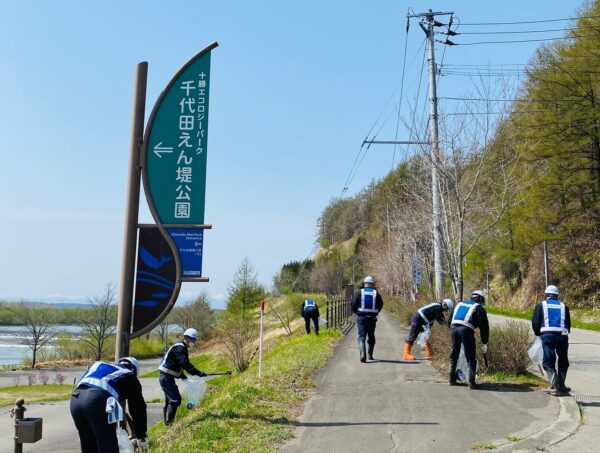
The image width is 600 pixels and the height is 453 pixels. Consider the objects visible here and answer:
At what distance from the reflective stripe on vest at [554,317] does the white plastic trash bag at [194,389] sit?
5.48 meters

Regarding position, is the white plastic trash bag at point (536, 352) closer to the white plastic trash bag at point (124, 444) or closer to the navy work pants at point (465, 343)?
the navy work pants at point (465, 343)

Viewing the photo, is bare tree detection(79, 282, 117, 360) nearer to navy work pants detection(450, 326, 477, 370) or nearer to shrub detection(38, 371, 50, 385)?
shrub detection(38, 371, 50, 385)

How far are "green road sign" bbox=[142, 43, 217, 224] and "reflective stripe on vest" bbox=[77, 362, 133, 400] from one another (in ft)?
7.69

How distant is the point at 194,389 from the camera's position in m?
9.28

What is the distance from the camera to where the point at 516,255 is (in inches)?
1592

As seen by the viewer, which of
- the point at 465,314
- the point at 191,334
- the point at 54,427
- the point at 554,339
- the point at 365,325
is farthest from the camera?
the point at 54,427

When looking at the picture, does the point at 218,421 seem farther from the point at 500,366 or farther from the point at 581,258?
the point at 581,258

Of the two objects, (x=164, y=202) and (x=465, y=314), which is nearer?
(x=164, y=202)

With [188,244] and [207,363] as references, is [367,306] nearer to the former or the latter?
[188,244]

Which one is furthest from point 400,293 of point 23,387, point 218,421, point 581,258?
point 218,421

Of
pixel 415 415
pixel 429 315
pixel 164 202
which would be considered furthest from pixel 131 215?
pixel 429 315

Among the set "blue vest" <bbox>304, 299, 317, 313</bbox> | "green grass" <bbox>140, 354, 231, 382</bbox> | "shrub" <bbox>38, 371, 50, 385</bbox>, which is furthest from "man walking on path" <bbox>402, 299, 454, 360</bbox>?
"shrub" <bbox>38, 371, 50, 385</bbox>

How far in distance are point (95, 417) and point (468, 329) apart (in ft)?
20.6

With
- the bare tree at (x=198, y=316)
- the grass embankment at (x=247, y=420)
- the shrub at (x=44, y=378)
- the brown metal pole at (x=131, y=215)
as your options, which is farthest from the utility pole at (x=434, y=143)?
the bare tree at (x=198, y=316)
